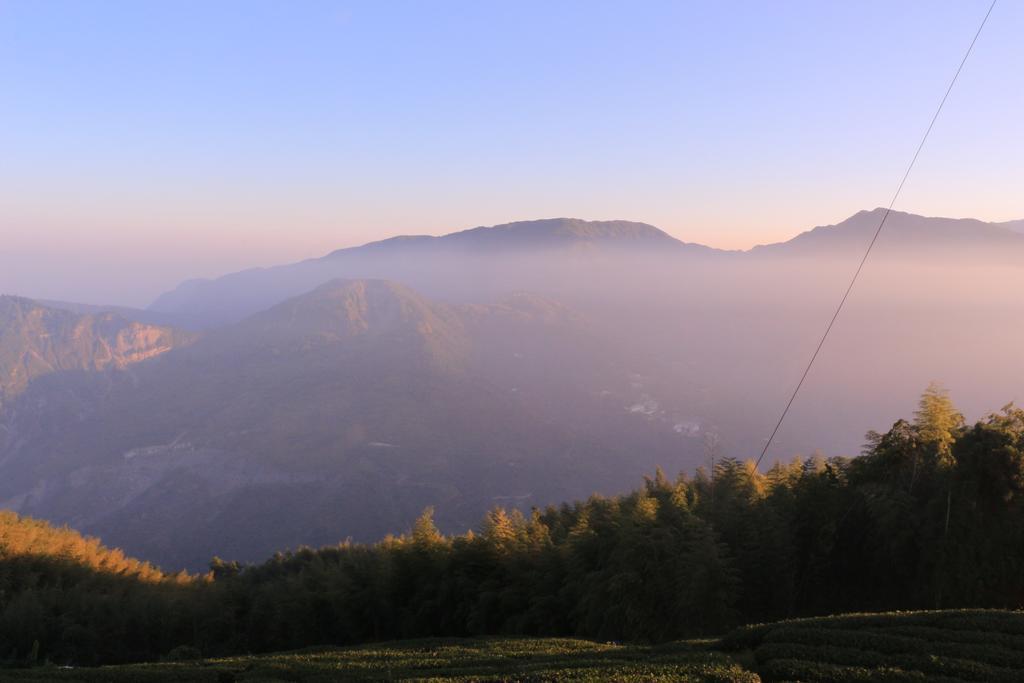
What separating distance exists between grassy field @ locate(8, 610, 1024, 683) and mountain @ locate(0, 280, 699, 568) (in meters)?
98.2

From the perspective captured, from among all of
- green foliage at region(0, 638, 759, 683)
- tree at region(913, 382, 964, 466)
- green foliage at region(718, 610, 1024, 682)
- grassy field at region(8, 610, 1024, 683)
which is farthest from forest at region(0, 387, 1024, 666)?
green foliage at region(718, 610, 1024, 682)

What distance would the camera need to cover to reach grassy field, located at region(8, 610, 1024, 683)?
1159 centimetres

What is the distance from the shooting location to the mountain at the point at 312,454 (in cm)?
11912

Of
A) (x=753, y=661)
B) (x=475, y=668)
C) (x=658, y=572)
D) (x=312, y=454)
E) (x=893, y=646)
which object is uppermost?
(x=893, y=646)

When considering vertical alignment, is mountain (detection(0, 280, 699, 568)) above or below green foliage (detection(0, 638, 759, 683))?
below

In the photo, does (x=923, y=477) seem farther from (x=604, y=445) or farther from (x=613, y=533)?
(x=604, y=445)

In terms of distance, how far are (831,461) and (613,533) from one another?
12345mm

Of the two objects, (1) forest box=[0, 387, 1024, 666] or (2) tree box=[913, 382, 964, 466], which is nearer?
(1) forest box=[0, 387, 1024, 666]

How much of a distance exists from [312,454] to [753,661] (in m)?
153

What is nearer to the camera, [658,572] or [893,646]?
[893,646]

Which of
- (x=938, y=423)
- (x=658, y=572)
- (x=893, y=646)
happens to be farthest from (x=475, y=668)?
(x=938, y=423)

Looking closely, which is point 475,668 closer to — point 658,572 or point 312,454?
point 658,572

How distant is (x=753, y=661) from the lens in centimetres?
1285

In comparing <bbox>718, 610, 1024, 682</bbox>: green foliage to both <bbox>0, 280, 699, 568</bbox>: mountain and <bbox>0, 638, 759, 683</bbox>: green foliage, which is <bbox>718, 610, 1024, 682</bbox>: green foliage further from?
<bbox>0, 280, 699, 568</bbox>: mountain
